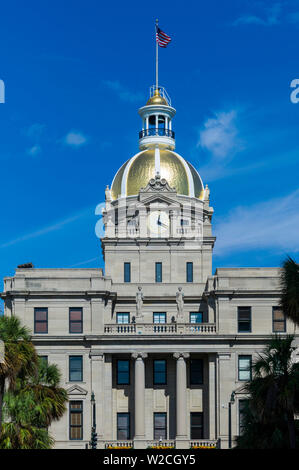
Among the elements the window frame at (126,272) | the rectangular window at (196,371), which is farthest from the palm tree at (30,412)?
the window frame at (126,272)

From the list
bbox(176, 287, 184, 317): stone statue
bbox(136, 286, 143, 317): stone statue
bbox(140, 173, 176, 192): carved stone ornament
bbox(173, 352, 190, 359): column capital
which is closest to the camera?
bbox(173, 352, 190, 359): column capital

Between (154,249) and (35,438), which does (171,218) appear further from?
(35,438)

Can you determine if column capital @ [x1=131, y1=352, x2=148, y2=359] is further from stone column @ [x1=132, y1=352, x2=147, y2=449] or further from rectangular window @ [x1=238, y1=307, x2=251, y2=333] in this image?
rectangular window @ [x1=238, y1=307, x2=251, y2=333]

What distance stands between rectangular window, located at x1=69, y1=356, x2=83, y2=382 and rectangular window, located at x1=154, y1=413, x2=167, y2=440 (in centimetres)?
688

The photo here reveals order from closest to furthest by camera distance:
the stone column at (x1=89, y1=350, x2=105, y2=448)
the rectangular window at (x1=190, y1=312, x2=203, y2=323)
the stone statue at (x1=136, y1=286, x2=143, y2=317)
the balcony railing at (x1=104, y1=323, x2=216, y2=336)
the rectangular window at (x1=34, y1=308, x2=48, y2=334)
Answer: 1. the stone column at (x1=89, y1=350, x2=105, y2=448)
2. the balcony railing at (x1=104, y1=323, x2=216, y2=336)
3. the stone statue at (x1=136, y1=286, x2=143, y2=317)
4. the rectangular window at (x1=34, y1=308, x2=48, y2=334)
5. the rectangular window at (x1=190, y1=312, x2=203, y2=323)

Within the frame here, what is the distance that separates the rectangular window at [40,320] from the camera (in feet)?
255

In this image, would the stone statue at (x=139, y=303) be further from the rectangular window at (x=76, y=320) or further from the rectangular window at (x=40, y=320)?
the rectangular window at (x=40, y=320)

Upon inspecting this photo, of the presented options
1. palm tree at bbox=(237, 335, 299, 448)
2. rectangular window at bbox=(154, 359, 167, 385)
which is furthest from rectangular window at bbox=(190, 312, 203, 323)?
palm tree at bbox=(237, 335, 299, 448)

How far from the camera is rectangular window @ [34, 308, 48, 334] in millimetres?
77750

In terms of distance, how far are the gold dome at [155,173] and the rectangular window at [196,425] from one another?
2409 centimetres

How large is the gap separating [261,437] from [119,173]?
49846mm

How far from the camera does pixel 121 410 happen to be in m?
76.4

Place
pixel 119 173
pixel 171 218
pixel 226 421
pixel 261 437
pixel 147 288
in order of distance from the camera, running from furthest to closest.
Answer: pixel 119 173, pixel 171 218, pixel 147 288, pixel 226 421, pixel 261 437

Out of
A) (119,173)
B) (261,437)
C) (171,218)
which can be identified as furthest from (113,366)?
(261,437)
